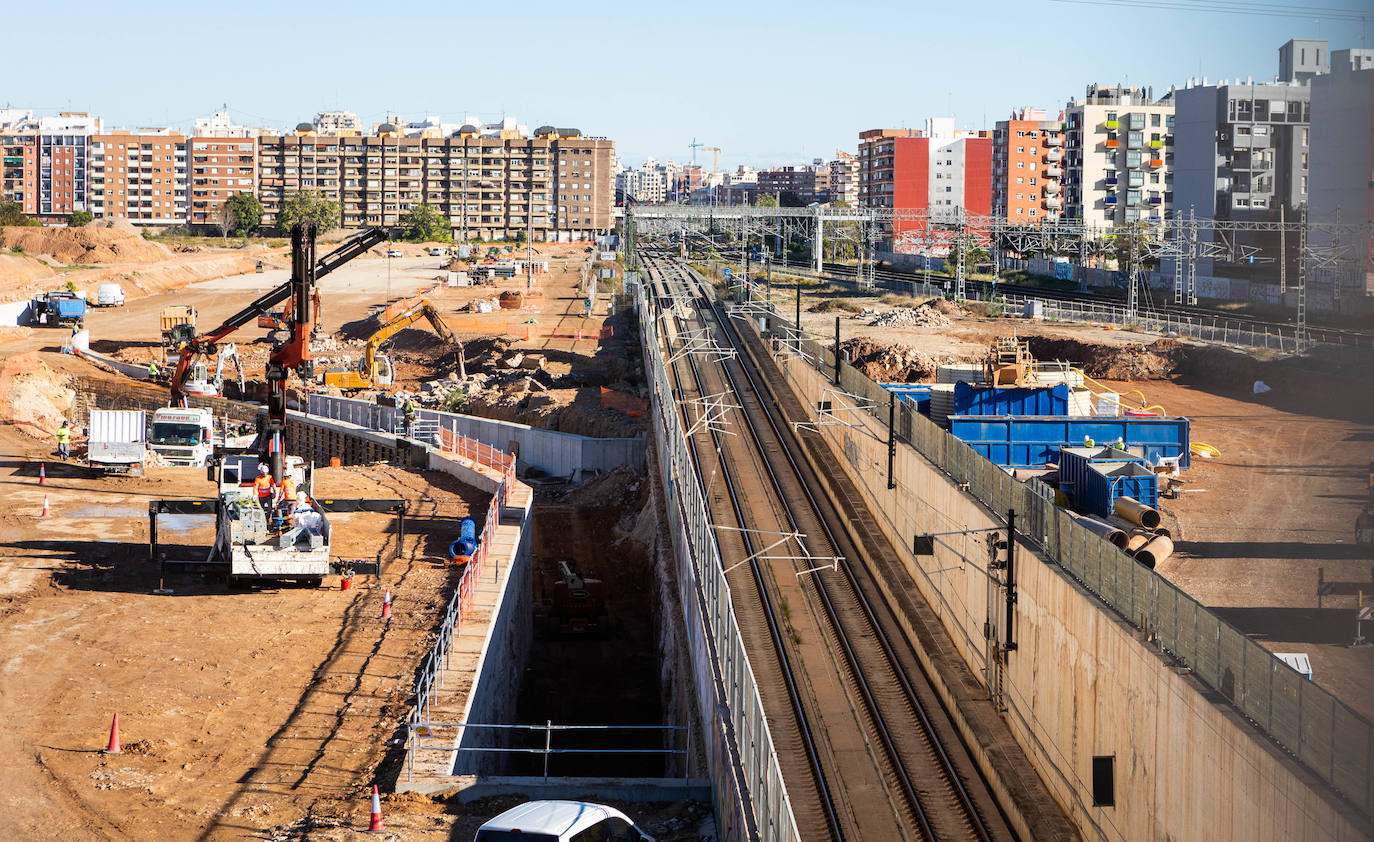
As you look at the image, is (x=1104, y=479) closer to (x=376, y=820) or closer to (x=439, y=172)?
(x=376, y=820)

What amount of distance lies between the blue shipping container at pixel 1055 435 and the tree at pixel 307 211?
112 metres

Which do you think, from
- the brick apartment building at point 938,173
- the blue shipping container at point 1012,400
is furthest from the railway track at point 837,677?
the brick apartment building at point 938,173

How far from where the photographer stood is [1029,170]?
482 feet

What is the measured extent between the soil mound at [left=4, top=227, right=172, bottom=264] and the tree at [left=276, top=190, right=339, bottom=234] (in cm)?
2326

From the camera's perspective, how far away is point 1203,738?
1277 centimetres

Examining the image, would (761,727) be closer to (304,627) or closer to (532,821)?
(532,821)

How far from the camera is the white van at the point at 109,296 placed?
86.5 metres

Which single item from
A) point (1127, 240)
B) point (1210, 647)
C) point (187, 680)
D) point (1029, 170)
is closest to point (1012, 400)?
point (187, 680)

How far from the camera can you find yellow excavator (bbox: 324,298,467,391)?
180ft

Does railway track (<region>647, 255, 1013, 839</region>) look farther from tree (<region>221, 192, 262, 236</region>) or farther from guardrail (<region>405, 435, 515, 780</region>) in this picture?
tree (<region>221, 192, 262, 236</region>)

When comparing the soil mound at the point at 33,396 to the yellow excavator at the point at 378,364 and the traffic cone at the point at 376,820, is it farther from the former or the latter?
the traffic cone at the point at 376,820

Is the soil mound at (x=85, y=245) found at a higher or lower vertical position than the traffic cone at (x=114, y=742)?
higher

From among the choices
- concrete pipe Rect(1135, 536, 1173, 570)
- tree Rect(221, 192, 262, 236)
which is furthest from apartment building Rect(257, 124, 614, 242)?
concrete pipe Rect(1135, 536, 1173, 570)

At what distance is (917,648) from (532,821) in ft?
35.3
